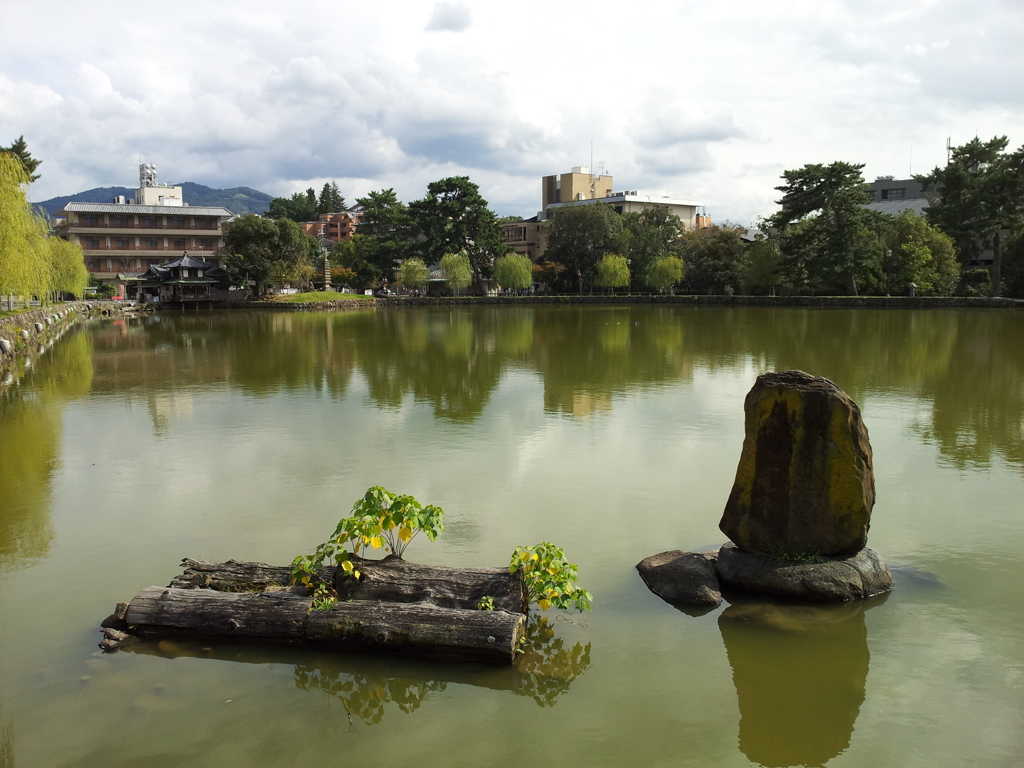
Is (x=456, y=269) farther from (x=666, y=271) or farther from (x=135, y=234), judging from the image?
(x=135, y=234)

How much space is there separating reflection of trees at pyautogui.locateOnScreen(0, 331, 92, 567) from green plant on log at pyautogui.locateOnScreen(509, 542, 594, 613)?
15.0 ft

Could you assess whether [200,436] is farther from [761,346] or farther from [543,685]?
[761,346]

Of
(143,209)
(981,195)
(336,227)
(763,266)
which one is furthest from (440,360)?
(336,227)

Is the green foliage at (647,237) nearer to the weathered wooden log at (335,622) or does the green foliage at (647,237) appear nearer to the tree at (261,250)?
the tree at (261,250)

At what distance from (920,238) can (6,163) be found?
50411 millimetres

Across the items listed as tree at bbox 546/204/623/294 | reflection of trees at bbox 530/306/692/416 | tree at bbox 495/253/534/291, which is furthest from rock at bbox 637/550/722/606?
tree at bbox 546/204/623/294

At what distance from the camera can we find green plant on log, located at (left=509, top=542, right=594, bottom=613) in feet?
17.1

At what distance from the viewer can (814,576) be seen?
5.66 metres

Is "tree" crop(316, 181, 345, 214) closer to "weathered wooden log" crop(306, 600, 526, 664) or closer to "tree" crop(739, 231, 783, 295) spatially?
"tree" crop(739, 231, 783, 295)

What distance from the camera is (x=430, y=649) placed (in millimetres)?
4801

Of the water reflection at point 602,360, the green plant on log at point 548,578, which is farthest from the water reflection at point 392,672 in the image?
the water reflection at point 602,360

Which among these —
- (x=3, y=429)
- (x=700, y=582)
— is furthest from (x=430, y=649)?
(x=3, y=429)

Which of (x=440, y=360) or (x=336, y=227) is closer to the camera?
(x=440, y=360)

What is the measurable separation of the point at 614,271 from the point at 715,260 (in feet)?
28.1
